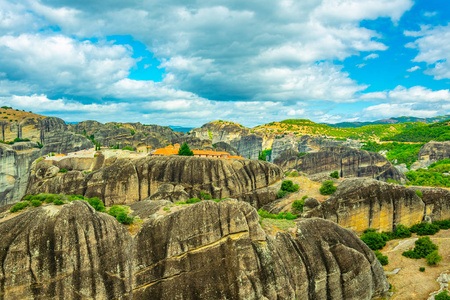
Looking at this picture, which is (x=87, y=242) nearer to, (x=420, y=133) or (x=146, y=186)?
(x=146, y=186)

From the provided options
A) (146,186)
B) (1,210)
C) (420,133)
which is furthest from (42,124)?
(420,133)

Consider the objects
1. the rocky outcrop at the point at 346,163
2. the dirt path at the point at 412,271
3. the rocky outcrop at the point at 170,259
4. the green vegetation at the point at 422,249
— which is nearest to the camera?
the rocky outcrop at the point at 170,259

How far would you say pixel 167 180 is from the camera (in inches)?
1842

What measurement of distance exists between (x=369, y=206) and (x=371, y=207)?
0.34 m

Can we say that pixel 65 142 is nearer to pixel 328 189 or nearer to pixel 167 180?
pixel 167 180

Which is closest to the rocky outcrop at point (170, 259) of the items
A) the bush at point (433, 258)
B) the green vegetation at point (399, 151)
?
the bush at point (433, 258)

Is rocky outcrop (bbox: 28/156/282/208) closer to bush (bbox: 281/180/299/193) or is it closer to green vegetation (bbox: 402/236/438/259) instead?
bush (bbox: 281/180/299/193)

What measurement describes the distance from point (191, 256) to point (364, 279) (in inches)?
616

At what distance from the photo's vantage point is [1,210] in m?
23.7

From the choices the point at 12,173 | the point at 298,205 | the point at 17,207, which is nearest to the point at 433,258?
the point at 298,205

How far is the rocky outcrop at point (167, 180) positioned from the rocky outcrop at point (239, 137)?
104668mm

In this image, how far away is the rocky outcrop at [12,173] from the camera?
7419 centimetres

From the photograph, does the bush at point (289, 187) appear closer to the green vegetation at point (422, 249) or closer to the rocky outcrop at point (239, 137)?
the green vegetation at point (422, 249)

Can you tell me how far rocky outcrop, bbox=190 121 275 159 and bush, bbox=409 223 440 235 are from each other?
389 feet
